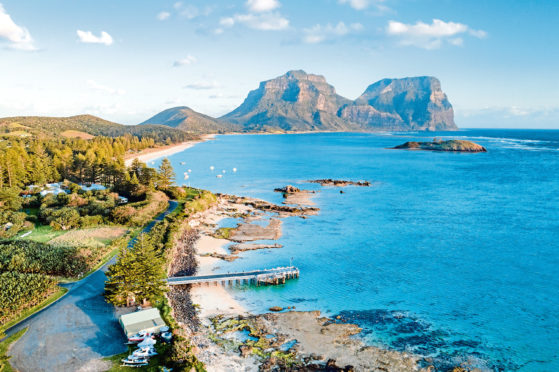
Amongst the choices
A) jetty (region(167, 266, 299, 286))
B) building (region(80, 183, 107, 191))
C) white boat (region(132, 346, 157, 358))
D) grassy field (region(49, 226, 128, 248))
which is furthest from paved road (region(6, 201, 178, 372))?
building (region(80, 183, 107, 191))

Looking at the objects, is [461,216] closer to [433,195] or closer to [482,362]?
[433,195]

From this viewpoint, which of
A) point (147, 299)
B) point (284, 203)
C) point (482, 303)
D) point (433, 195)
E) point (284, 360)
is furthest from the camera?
point (433, 195)

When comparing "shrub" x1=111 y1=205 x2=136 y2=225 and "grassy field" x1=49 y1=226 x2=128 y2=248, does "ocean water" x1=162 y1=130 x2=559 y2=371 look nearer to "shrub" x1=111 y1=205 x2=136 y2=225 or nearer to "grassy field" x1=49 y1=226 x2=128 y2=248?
"shrub" x1=111 y1=205 x2=136 y2=225

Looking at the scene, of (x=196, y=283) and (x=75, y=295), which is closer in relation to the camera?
(x=75, y=295)

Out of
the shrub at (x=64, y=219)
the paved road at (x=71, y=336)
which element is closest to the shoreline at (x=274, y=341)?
the paved road at (x=71, y=336)

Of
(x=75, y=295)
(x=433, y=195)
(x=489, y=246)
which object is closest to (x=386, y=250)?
(x=489, y=246)

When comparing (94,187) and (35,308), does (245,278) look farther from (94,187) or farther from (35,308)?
(94,187)
